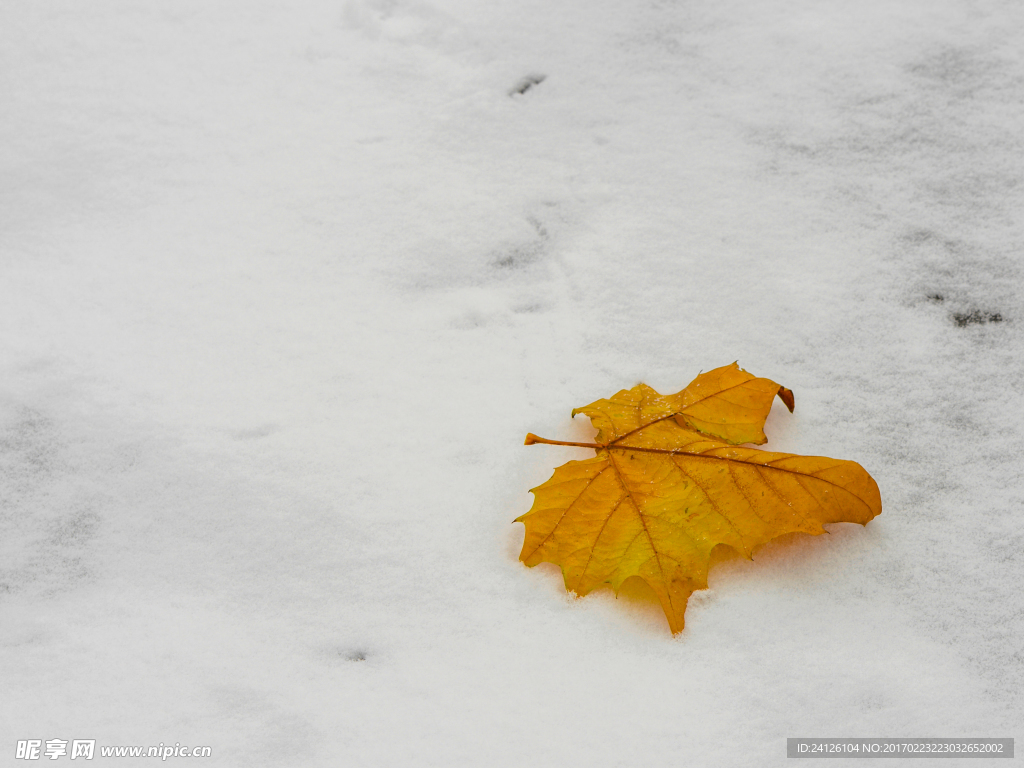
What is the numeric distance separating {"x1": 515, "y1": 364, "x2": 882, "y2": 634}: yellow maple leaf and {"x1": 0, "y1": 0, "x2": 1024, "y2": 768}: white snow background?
63 millimetres

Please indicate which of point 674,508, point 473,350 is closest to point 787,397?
point 674,508

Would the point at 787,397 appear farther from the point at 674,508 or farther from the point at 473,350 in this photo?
the point at 473,350

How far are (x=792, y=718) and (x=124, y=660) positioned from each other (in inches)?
32.1

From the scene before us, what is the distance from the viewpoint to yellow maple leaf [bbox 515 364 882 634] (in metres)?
1.00

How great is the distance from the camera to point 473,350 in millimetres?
1347

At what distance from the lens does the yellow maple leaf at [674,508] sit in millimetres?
→ 1001

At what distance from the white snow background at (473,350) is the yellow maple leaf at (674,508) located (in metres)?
0.06

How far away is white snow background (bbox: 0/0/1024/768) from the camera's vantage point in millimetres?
958

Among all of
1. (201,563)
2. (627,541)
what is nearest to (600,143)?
(627,541)

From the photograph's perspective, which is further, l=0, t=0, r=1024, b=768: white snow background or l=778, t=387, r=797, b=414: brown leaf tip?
l=778, t=387, r=797, b=414: brown leaf tip

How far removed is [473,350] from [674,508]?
477 mm

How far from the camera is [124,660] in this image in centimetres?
99

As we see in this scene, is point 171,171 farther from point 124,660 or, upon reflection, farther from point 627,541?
point 627,541

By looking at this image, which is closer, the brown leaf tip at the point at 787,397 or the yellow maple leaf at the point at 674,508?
the yellow maple leaf at the point at 674,508
